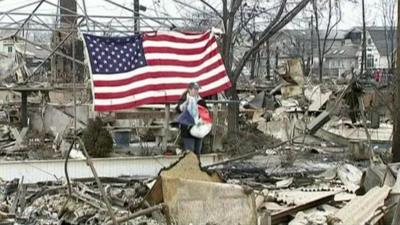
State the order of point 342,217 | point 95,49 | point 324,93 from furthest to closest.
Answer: point 324,93, point 95,49, point 342,217

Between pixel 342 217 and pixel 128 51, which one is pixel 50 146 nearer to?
pixel 128 51

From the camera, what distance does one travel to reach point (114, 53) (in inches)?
572

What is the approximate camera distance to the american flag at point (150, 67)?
14266 millimetres

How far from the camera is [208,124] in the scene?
43.1 ft

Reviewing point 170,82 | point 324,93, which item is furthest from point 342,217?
point 324,93

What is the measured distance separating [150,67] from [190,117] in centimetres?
226

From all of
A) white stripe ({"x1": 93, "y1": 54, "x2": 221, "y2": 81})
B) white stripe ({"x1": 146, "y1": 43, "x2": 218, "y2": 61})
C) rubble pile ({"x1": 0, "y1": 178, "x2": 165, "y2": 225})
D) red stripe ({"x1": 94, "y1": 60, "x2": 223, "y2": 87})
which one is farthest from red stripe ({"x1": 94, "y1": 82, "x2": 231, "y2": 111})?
rubble pile ({"x1": 0, "y1": 178, "x2": 165, "y2": 225})

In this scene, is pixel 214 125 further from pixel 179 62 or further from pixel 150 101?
pixel 150 101

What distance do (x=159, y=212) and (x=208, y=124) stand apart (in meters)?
4.71

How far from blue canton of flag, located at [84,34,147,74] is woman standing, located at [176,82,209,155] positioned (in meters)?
1.83

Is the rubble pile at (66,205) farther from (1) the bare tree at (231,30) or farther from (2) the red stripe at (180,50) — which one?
(1) the bare tree at (231,30)

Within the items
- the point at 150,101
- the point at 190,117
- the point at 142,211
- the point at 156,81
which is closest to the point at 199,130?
the point at 190,117

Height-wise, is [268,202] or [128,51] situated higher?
[128,51]

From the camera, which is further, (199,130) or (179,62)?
(179,62)
